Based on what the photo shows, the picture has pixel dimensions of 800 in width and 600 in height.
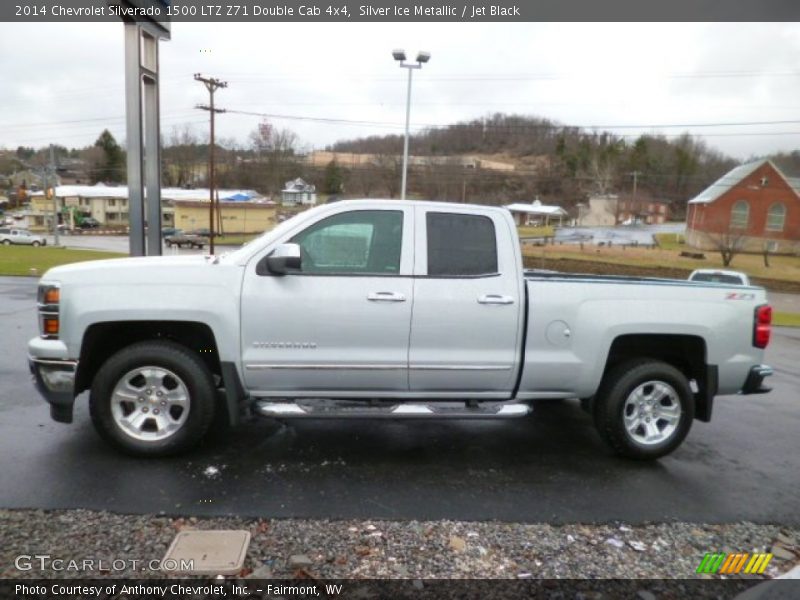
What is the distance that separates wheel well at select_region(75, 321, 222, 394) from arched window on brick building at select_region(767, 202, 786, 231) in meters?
53.8

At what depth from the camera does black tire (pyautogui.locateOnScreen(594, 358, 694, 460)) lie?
454 centimetres

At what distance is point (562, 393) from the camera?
457 centimetres

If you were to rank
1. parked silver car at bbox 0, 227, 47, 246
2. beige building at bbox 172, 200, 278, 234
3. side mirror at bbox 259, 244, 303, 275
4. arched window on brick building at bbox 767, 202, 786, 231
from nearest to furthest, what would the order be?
side mirror at bbox 259, 244, 303, 275
beige building at bbox 172, 200, 278, 234
arched window on brick building at bbox 767, 202, 786, 231
parked silver car at bbox 0, 227, 47, 246

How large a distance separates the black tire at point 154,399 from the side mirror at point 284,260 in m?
0.90

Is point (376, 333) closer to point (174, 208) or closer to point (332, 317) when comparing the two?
point (332, 317)

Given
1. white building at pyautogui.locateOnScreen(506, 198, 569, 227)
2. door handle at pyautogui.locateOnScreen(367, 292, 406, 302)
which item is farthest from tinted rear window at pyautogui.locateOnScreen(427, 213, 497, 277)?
white building at pyautogui.locateOnScreen(506, 198, 569, 227)

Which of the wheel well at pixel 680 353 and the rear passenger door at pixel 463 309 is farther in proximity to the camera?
the wheel well at pixel 680 353

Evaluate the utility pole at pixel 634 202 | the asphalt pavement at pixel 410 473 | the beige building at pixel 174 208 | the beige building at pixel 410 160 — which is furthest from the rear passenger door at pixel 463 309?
the utility pole at pixel 634 202

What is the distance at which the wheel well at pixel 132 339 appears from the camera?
4.24 metres

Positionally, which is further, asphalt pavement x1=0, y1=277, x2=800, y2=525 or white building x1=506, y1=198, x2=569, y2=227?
white building x1=506, y1=198, x2=569, y2=227

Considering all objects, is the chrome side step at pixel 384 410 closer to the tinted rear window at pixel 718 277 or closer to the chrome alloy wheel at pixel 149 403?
the chrome alloy wheel at pixel 149 403

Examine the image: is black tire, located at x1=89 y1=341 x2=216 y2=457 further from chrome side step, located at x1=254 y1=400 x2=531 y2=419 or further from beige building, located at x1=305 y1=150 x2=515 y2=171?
beige building, located at x1=305 y1=150 x2=515 y2=171

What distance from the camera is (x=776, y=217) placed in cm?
4738

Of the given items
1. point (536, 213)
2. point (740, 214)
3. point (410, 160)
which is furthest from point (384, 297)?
point (740, 214)
